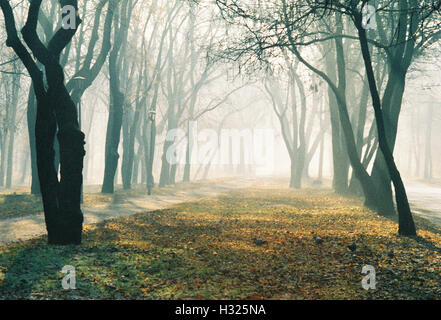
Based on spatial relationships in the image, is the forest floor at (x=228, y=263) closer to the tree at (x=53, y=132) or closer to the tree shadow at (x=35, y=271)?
the tree shadow at (x=35, y=271)

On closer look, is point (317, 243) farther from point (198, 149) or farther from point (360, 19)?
point (198, 149)

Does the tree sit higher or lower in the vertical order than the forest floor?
higher

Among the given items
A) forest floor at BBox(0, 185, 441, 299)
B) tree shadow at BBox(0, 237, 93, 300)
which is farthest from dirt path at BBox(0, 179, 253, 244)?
tree shadow at BBox(0, 237, 93, 300)

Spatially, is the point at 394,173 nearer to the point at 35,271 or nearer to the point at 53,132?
the point at 53,132

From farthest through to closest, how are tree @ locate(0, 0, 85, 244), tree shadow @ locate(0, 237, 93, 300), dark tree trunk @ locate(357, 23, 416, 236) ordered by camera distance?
dark tree trunk @ locate(357, 23, 416, 236) < tree @ locate(0, 0, 85, 244) < tree shadow @ locate(0, 237, 93, 300)

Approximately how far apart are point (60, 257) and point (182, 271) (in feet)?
8.16

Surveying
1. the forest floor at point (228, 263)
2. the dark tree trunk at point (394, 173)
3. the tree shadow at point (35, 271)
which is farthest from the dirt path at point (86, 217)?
the dark tree trunk at point (394, 173)

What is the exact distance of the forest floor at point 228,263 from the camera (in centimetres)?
727

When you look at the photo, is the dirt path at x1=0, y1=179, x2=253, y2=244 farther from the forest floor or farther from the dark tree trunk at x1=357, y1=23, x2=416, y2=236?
the dark tree trunk at x1=357, y1=23, x2=416, y2=236

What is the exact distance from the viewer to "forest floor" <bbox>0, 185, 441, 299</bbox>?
286 inches

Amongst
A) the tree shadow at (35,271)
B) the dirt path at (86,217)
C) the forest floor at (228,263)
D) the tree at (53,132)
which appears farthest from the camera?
the dirt path at (86,217)

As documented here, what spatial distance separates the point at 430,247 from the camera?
34.1 feet

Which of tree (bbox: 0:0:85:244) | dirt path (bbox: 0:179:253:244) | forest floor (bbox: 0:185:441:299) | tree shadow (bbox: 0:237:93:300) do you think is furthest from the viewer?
dirt path (bbox: 0:179:253:244)

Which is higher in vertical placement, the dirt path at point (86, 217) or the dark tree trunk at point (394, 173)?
the dark tree trunk at point (394, 173)
